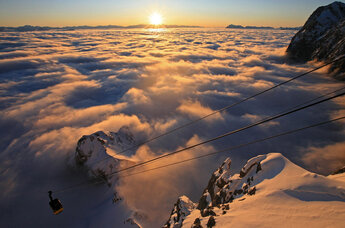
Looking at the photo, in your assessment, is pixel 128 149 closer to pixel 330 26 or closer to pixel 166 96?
pixel 166 96

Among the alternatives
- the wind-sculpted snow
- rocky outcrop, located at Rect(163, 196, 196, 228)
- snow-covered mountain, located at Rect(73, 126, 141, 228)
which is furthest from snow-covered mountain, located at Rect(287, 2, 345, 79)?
snow-covered mountain, located at Rect(73, 126, 141, 228)


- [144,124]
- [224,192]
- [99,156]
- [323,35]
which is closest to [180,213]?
[224,192]

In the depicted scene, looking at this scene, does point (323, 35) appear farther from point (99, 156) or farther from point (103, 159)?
point (99, 156)

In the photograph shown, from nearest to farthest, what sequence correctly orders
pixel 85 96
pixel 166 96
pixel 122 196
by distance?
1. pixel 122 196
2. pixel 166 96
3. pixel 85 96

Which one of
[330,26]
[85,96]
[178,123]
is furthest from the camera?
[85,96]

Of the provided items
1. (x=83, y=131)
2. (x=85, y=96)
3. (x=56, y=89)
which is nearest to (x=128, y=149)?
(x=83, y=131)

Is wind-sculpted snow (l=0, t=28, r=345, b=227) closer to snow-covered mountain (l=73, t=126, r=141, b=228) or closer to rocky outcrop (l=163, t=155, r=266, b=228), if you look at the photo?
snow-covered mountain (l=73, t=126, r=141, b=228)

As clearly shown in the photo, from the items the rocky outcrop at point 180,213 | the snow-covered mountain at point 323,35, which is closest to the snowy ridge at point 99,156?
the rocky outcrop at point 180,213
